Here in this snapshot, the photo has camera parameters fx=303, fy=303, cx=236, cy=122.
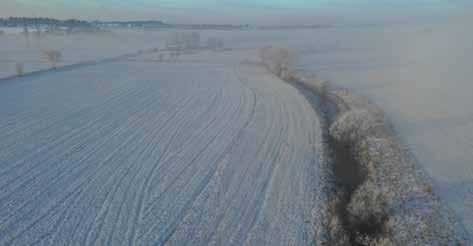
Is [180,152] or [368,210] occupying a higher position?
[368,210]

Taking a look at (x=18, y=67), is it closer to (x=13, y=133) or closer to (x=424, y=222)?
(x=13, y=133)

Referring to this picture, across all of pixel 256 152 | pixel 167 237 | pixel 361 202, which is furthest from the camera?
pixel 256 152

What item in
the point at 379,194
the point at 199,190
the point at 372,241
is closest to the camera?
the point at 372,241

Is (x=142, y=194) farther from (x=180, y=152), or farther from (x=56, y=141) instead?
(x=56, y=141)

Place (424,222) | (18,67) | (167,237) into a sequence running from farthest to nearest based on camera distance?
1. (18,67)
2. (424,222)
3. (167,237)

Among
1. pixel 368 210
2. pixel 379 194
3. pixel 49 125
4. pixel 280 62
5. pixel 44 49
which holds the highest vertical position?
pixel 280 62

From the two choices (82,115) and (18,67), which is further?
(18,67)

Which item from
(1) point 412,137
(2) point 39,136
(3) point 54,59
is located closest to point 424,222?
(1) point 412,137

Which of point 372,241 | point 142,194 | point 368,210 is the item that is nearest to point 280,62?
point 368,210
